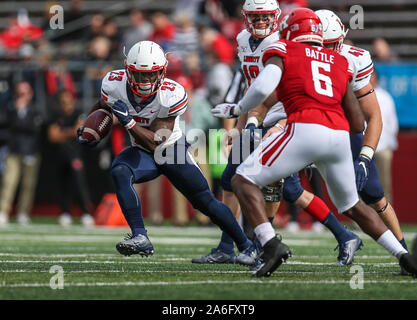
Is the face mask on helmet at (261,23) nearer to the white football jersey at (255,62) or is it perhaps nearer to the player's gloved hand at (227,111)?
the white football jersey at (255,62)

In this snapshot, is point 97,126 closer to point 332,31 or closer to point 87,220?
point 332,31

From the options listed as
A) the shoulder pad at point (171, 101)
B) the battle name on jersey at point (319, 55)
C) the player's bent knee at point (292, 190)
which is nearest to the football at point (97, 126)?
the shoulder pad at point (171, 101)

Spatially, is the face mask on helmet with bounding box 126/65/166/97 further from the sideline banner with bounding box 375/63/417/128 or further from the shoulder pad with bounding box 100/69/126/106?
the sideline banner with bounding box 375/63/417/128

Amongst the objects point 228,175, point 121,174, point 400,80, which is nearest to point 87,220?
point 400,80

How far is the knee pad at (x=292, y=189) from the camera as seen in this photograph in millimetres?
6523

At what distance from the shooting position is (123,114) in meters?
5.80

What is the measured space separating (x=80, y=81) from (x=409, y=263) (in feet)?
29.3

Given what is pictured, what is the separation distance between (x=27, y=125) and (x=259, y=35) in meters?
6.34

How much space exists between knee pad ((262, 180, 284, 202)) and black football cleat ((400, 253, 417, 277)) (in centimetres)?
117

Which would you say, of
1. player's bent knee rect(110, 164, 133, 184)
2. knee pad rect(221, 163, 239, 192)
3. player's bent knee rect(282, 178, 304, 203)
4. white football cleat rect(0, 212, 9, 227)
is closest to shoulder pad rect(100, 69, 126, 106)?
player's bent knee rect(110, 164, 133, 184)

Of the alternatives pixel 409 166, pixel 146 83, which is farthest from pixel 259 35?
pixel 409 166

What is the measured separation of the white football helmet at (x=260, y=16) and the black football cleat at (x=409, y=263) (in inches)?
84.9
